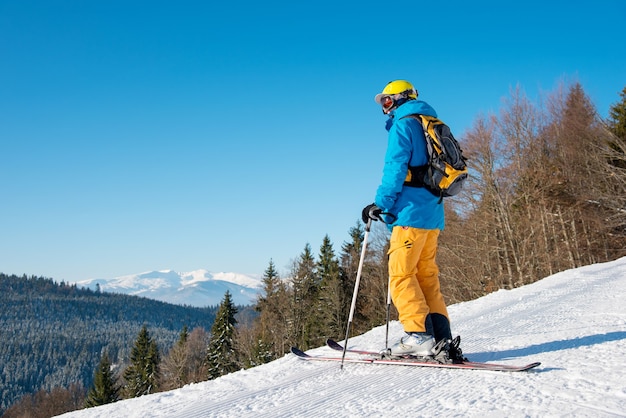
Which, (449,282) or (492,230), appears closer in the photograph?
(492,230)

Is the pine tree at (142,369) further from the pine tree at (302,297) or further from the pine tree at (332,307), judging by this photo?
the pine tree at (332,307)

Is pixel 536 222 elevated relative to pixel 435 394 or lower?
elevated

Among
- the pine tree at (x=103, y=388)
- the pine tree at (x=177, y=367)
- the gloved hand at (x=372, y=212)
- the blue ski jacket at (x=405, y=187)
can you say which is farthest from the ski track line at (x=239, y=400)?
the pine tree at (x=103, y=388)

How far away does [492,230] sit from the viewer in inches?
846

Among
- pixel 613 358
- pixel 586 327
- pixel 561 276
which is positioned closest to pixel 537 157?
pixel 561 276

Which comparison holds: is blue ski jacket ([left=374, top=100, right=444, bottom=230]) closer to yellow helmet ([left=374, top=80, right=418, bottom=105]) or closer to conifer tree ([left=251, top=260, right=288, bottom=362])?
yellow helmet ([left=374, top=80, right=418, bottom=105])

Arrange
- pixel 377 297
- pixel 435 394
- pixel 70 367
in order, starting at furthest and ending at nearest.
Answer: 1. pixel 70 367
2. pixel 377 297
3. pixel 435 394

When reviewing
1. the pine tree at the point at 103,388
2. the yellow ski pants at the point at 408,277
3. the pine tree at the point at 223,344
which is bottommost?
the pine tree at the point at 103,388

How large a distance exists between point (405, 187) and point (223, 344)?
41.7m

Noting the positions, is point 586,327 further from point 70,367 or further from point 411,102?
point 70,367

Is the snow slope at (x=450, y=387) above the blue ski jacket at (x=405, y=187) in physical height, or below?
Answer: below

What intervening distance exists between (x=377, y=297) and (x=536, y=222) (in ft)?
42.8

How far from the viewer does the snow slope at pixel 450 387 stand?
2.23 meters

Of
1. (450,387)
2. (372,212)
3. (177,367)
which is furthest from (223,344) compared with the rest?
(450,387)
